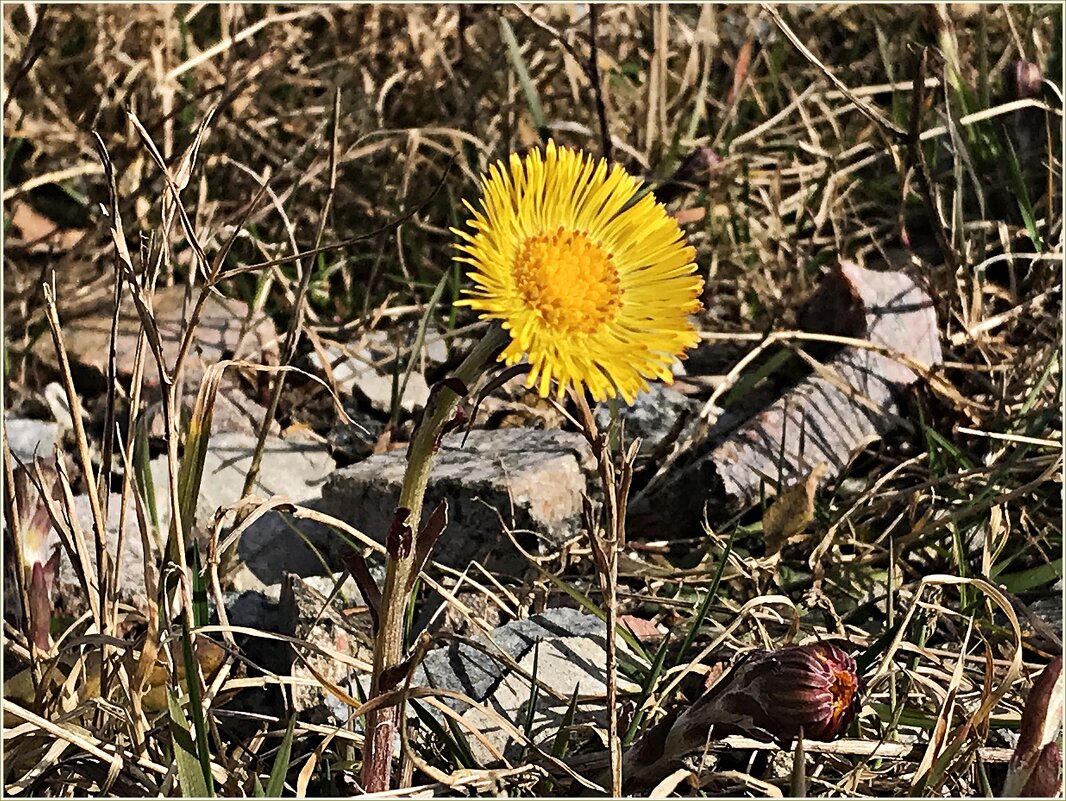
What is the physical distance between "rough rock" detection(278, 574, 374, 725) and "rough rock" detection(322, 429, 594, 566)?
8.5 inches

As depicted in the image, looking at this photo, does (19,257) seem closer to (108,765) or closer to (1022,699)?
(108,765)

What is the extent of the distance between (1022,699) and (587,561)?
643 mm

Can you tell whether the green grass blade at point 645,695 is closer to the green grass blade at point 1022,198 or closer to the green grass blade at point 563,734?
the green grass blade at point 563,734

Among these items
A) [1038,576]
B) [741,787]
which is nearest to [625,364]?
[741,787]

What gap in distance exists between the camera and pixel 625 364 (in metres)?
1.11

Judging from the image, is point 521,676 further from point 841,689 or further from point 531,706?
point 841,689

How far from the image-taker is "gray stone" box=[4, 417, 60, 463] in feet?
6.59

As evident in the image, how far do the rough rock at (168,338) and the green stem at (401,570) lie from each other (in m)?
1.07

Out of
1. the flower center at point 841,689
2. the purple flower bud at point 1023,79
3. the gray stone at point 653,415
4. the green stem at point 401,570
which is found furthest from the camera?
the purple flower bud at point 1023,79

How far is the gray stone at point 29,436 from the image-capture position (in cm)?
201

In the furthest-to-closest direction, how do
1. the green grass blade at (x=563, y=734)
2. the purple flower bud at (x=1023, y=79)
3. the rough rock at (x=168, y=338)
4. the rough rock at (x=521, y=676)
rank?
the purple flower bud at (x=1023, y=79) < the rough rock at (x=168, y=338) < the rough rock at (x=521, y=676) < the green grass blade at (x=563, y=734)

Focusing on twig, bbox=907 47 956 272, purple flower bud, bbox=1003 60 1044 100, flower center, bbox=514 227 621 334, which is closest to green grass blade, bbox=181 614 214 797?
flower center, bbox=514 227 621 334

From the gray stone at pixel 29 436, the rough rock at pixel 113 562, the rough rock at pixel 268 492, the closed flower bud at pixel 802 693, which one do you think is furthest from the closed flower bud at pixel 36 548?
the closed flower bud at pixel 802 693

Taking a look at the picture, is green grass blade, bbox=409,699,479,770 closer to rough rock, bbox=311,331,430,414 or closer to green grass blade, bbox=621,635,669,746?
green grass blade, bbox=621,635,669,746
